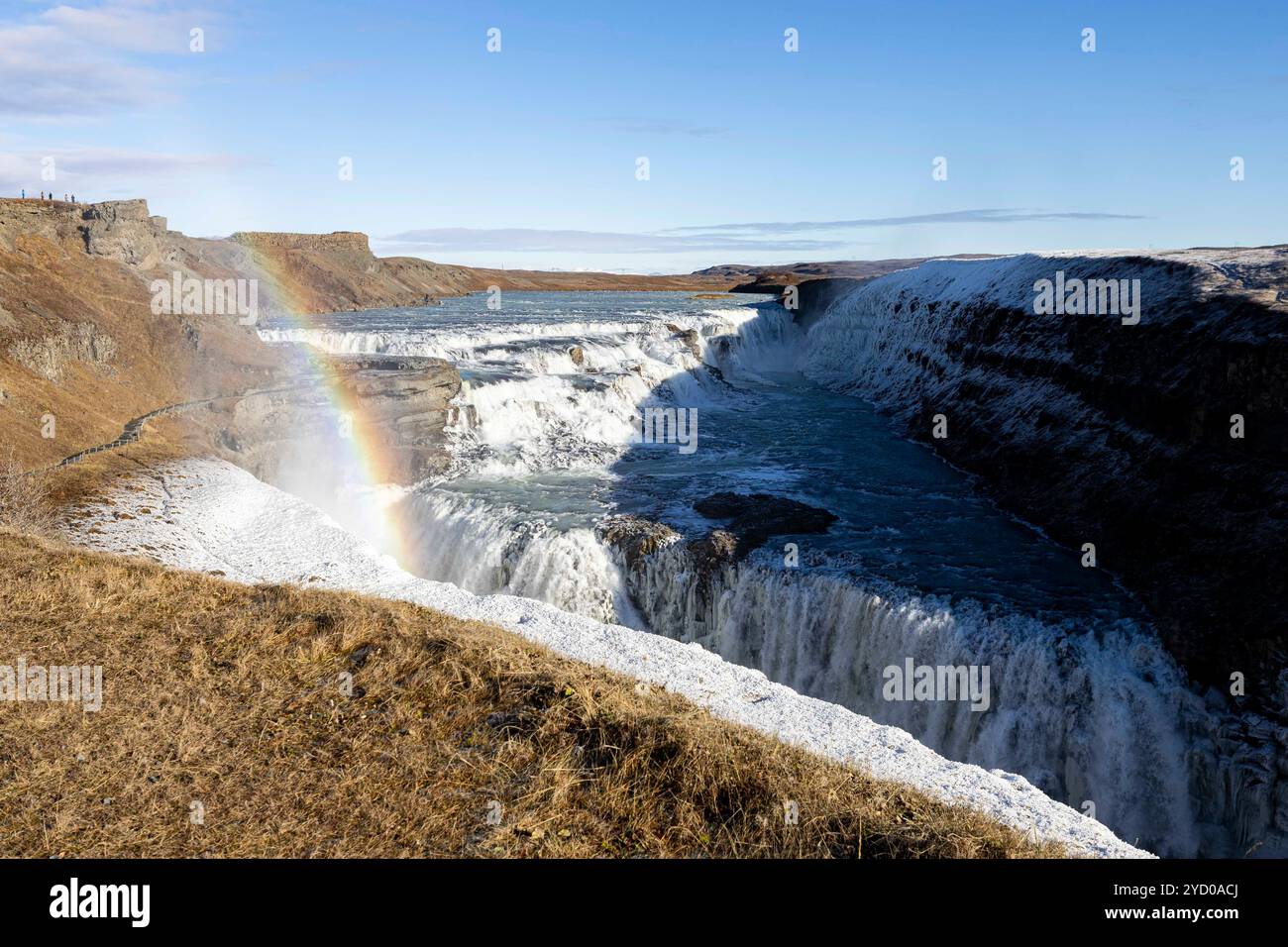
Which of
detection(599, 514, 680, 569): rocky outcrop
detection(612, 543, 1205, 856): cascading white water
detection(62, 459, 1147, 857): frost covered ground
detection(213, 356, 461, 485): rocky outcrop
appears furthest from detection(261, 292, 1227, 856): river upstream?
detection(62, 459, 1147, 857): frost covered ground

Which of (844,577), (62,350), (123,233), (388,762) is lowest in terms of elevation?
(844,577)

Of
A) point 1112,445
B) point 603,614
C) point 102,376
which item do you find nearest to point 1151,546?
point 1112,445

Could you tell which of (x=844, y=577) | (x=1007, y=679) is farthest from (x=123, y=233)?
(x=1007, y=679)

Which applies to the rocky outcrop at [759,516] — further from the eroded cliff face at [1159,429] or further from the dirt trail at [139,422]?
the dirt trail at [139,422]

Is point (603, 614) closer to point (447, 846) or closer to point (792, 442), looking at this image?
point (447, 846)

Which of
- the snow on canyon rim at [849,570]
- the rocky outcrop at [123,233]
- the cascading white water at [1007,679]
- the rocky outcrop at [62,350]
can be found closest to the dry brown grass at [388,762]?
the cascading white water at [1007,679]

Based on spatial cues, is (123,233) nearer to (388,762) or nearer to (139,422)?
(139,422)
